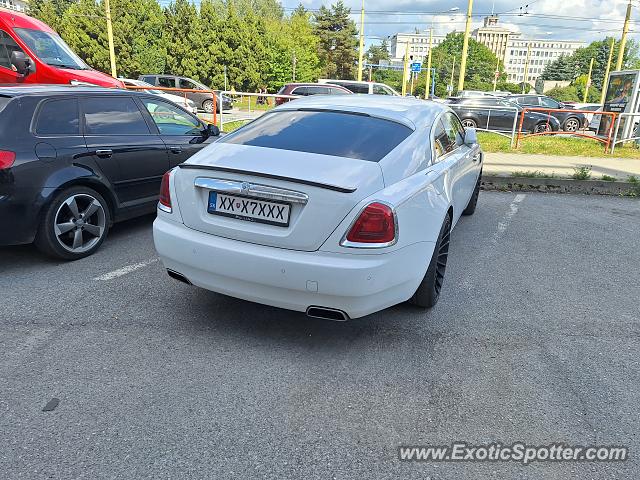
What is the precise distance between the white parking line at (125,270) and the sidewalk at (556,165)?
6835 mm

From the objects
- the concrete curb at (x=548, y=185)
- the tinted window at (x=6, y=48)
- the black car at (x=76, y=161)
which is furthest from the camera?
the tinted window at (x=6, y=48)

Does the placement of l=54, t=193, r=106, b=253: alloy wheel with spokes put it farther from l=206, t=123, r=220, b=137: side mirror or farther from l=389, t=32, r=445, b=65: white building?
l=389, t=32, r=445, b=65: white building

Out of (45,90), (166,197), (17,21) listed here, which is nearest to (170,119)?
(45,90)

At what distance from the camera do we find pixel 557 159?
12.0 m

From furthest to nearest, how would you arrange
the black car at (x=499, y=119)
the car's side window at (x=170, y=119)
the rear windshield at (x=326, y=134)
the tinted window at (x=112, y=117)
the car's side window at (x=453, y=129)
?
the black car at (x=499, y=119) < the car's side window at (x=170, y=119) < the tinted window at (x=112, y=117) < the car's side window at (x=453, y=129) < the rear windshield at (x=326, y=134)

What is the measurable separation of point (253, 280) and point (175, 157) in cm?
323

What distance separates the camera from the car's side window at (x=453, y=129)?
4.64m

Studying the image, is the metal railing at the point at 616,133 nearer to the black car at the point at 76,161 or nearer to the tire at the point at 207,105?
the black car at the point at 76,161

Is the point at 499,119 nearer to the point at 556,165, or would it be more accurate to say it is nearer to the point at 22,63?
the point at 556,165

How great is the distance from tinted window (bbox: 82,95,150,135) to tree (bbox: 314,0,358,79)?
221 ft

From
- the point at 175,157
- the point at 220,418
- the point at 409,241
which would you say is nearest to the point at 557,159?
the point at 175,157

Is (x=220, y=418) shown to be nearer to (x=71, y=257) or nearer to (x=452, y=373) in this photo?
(x=452, y=373)

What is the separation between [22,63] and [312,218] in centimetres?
1040

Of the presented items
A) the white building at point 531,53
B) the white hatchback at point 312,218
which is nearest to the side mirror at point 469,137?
the white hatchback at point 312,218
